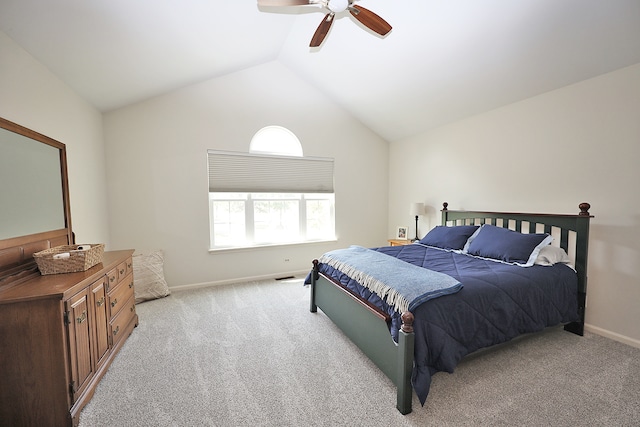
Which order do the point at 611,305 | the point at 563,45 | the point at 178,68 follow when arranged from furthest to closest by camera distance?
the point at 178,68, the point at 611,305, the point at 563,45

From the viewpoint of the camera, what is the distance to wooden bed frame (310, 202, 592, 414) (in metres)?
1.59

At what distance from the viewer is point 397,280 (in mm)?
1897

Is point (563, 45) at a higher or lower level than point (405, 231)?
higher

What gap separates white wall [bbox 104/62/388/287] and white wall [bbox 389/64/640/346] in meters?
2.15

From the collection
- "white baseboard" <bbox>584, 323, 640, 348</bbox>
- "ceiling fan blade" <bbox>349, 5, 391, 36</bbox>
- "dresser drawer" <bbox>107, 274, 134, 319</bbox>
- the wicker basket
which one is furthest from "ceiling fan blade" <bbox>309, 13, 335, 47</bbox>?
"white baseboard" <bbox>584, 323, 640, 348</bbox>

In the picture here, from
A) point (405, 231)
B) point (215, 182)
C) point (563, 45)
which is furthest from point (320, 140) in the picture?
point (563, 45)

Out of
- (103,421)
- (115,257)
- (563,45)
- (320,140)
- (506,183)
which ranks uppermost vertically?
(563,45)

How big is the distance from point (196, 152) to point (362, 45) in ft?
8.28

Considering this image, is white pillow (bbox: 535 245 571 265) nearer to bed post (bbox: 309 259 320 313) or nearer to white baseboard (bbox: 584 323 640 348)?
white baseboard (bbox: 584 323 640 348)

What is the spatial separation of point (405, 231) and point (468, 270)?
7.47 feet

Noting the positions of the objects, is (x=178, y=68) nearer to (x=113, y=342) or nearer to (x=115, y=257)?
(x=115, y=257)

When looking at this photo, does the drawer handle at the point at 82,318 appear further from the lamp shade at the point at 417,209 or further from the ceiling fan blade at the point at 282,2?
the lamp shade at the point at 417,209

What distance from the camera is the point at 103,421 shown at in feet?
5.13

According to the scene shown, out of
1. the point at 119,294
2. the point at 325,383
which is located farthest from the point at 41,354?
the point at 325,383
